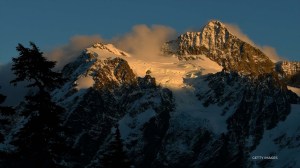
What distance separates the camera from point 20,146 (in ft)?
186

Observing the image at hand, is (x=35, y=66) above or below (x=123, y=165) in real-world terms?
above

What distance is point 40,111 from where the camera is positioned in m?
58.8

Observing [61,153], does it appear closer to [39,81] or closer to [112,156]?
[39,81]

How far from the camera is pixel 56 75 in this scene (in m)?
58.7

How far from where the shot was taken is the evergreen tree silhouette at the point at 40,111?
58.0m

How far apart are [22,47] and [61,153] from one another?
25.5 feet

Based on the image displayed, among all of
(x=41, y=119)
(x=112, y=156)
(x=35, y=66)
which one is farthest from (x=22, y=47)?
(x=112, y=156)

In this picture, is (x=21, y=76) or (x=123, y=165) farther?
(x=123, y=165)

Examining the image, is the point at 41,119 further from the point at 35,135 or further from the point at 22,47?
the point at 22,47

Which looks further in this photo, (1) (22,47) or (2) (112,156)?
(2) (112,156)

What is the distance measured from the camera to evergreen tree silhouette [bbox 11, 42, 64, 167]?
190 feet

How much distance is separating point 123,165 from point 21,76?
47.2ft

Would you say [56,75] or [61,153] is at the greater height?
[56,75]

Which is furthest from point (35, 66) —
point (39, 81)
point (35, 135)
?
point (35, 135)
